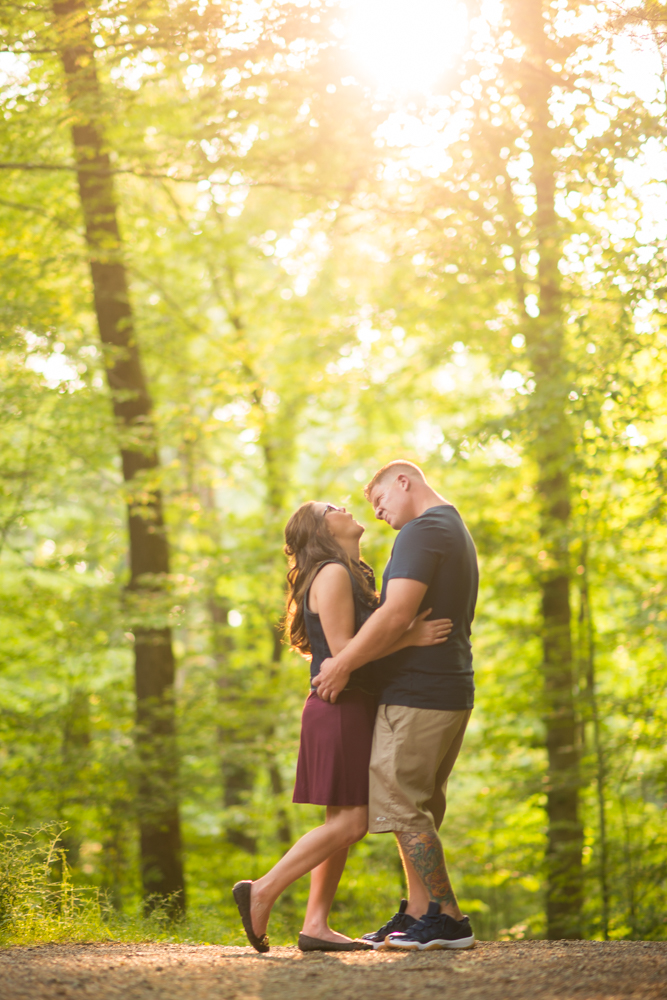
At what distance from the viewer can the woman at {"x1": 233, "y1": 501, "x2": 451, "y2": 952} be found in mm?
3488

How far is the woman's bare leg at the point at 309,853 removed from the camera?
348 centimetres

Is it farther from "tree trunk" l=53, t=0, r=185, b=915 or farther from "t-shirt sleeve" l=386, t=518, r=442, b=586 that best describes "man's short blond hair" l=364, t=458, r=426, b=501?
"tree trunk" l=53, t=0, r=185, b=915

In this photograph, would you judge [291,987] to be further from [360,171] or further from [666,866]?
[360,171]

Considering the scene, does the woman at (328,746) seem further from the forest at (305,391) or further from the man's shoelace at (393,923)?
the forest at (305,391)

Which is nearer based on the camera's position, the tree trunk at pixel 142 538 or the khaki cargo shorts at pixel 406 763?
the khaki cargo shorts at pixel 406 763

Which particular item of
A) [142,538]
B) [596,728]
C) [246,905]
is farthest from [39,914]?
[596,728]

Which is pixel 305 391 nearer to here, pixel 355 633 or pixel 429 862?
pixel 355 633

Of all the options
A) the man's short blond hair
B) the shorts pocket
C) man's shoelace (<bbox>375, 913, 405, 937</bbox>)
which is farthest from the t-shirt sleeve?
man's shoelace (<bbox>375, 913, 405, 937</bbox>)

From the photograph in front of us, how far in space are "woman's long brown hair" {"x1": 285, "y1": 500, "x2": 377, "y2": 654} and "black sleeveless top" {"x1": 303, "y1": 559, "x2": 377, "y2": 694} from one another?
3 cm

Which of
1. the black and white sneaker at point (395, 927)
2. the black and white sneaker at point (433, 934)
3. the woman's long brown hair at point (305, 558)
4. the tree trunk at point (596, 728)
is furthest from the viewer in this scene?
the tree trunk at point (596, 728)

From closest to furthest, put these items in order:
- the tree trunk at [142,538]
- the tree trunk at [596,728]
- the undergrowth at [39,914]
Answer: the undergrowth at [39,914], the tree trunk at [596,728], the tree trunk at [142,538]

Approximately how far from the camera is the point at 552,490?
784 centimetres

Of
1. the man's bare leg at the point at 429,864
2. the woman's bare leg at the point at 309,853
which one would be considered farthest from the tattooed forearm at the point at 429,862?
the woman's bare leg at the point at 309,853

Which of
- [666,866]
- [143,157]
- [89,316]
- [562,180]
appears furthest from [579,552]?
[89,316]
